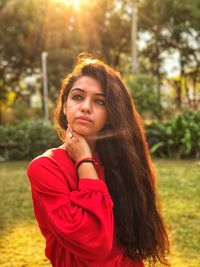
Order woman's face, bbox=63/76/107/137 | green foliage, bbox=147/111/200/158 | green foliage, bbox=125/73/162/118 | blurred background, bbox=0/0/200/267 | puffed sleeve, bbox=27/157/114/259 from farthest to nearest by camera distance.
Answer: green foliage, bbox=125/73/162/118, green foliage, bbox=147/111/200/158, blurred background, bbox=0/0/200/267, woman's face, bbox=63/76/107/137, puffed sleeve, bbox=27/157/114/259

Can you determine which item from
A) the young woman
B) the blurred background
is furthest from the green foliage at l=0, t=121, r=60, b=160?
the young woman

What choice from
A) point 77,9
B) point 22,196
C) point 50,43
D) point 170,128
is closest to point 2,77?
point 50,43

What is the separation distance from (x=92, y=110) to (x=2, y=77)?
29379mm

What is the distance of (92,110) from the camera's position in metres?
1.97

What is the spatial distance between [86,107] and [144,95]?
41.2 feet

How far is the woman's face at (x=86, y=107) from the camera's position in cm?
195

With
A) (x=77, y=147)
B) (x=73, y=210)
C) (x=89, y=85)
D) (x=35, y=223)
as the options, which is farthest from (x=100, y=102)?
(x=35, y=223)

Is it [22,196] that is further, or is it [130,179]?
[22,196]

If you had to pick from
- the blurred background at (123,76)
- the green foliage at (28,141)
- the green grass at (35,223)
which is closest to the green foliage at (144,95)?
the blurred background at (123,76)

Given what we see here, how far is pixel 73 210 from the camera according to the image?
5.76 ft

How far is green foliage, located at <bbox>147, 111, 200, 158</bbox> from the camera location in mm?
12914

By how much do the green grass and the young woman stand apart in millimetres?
2636

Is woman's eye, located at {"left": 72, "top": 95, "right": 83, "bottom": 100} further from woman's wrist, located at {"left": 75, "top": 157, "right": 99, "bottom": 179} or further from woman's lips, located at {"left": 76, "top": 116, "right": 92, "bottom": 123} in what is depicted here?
woman's wrist, located at {"left": 75, "top": 157, "right": 99, "bottom": 179}

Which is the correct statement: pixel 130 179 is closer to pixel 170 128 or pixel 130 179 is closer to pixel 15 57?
pixel 170 128
